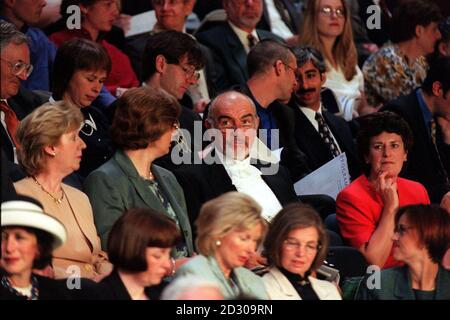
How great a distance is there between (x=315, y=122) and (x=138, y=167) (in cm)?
211

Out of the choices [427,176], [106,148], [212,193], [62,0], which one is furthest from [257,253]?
[62,0]

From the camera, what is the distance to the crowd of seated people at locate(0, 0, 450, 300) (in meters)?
5.80

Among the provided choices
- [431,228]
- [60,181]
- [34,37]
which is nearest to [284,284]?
[431,228]

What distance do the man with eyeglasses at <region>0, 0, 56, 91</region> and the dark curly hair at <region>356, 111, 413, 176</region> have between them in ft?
6.17

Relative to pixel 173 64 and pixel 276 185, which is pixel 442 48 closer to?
pixel 173 64

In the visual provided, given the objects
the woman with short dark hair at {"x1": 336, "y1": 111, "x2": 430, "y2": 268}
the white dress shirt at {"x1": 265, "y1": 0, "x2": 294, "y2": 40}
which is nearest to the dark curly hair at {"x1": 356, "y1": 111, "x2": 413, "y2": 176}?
the woman with short dark hair at {"x1": 336, "y1": 111, "x2": 430, "y2": 268}

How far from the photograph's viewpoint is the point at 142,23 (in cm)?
920

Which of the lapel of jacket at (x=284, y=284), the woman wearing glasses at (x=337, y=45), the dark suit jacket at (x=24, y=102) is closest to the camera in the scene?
the lapel of jacket at (x=284, y=284)

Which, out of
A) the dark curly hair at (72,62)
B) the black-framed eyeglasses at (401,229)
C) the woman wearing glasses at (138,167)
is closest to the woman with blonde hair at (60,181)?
the woman wearing glasses at (138,167)

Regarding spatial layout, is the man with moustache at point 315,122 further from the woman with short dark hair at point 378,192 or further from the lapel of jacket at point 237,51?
the woman with short dark hair at point 378,192

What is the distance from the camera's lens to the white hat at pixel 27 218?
208 inches

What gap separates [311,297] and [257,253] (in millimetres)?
528

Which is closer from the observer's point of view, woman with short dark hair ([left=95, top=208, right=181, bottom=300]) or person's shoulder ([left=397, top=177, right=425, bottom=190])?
woman with short dark hair ([left=95, top=208, right=181, bottom=300])

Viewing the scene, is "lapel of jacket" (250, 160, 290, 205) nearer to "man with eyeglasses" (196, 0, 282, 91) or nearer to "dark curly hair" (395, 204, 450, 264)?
"dark curly hair" (395, 204, 450, 264)
